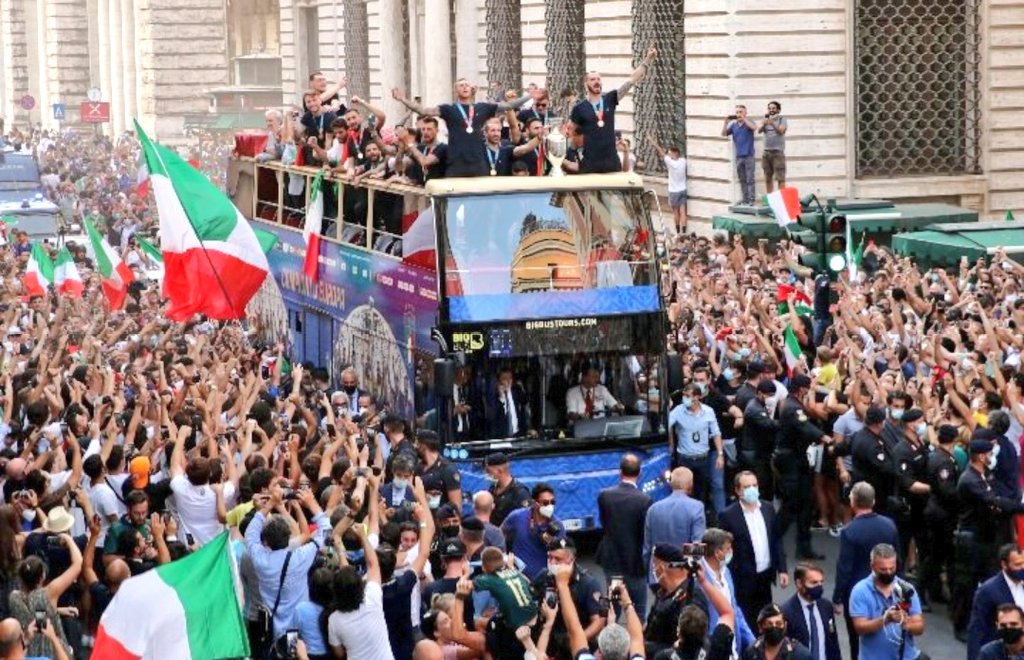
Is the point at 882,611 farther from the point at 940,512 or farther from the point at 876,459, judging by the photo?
the point at 876,459

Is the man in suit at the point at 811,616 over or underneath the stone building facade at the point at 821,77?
underneath

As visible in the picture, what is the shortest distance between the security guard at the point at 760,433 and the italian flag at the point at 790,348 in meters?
1.88

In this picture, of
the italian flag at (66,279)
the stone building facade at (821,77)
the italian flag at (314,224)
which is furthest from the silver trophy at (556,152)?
the stone building facade at (821,77)

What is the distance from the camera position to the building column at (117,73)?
84125mm

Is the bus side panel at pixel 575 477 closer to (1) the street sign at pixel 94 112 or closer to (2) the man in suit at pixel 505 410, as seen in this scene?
(2) the man in suit at pixel 505 410

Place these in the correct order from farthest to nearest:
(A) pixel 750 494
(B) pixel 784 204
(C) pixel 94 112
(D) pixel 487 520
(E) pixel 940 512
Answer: (C) pixel 94 112 → (B) pixel 784 204 → (E) pixel 940 512 → (A) pixel 750 494 → (D) pixel 487 520

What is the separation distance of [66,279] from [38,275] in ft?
1.29

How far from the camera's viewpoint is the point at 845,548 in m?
14.6

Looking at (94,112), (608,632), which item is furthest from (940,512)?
(94,112)

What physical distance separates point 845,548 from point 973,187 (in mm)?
21289

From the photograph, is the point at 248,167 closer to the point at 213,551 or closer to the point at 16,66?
the point at 213,551

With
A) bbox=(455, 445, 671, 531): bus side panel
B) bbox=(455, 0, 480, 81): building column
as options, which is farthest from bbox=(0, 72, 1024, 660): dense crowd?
bbox=(455, 0, 480, 81): building column

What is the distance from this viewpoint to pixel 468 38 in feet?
158

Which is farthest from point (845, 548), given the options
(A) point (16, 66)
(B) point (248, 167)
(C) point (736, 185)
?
(A) point (16, 66)
